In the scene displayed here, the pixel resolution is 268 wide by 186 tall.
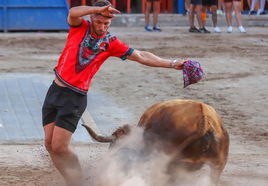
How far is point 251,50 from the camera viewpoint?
1066cm

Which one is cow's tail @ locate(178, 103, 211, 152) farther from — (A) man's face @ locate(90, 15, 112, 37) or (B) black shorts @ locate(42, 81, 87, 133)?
(A) man's face @ locate(90, 15, 112, 37)

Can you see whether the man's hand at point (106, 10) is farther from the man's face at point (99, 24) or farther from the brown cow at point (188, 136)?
the brown cow at point (188, 136)

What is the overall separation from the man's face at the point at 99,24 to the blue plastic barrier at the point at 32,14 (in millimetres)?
10297

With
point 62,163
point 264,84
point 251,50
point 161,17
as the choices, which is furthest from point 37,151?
point 161,17

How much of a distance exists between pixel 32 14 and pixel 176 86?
24.8 feet

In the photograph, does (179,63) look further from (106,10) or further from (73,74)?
(73,74)

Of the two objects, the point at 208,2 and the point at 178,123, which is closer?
the point at 178,123

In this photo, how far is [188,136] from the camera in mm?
3312

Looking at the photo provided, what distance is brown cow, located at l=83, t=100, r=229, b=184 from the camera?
3.29 metres

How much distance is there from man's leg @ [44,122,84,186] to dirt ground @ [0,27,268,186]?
0.62ft

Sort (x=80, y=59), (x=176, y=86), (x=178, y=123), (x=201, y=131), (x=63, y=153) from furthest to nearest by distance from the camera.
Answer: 1. (x=176, y=86)
2. (x=63, y=153)
3. (x=80, y=59)
4. (x=178, y=123)
5. (x=201, y=131)

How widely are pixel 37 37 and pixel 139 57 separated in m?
9.37

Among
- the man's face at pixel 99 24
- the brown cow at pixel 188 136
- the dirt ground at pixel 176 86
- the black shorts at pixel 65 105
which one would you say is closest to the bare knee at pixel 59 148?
the black shorts at pixel 65 105

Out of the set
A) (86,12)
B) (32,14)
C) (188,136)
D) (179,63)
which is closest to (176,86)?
(179,63)
